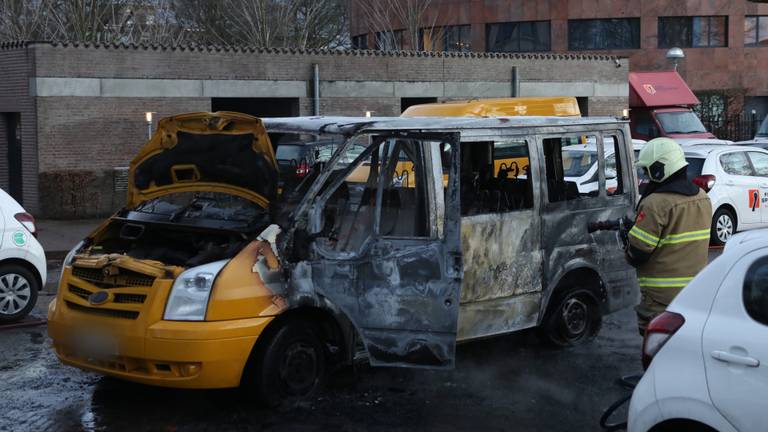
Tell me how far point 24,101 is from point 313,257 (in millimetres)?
17478

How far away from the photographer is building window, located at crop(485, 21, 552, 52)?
45.8m

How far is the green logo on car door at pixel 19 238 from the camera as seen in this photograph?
9.92 meters

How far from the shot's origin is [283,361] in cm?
662

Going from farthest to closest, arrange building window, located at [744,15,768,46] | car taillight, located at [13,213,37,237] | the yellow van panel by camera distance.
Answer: building window, located at [744,15,768,46] → the yellow van panel → car taillight, located at [13,213,37,237]

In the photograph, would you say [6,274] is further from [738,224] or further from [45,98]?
[45,98]

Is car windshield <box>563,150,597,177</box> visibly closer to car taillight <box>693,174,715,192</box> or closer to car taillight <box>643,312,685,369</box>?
car taillight <box>693,174,715,192</box>

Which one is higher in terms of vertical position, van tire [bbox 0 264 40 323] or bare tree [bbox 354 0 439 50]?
bare tree [bbox 354 0 439 50]

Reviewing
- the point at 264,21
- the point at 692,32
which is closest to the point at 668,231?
the point at 264,21

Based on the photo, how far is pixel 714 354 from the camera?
4.38 m

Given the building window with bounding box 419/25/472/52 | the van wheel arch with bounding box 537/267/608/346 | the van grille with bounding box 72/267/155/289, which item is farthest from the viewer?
the building window with bounding box 419/25/472/52

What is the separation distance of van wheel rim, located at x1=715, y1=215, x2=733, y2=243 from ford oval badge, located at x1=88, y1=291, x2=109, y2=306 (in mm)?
11234

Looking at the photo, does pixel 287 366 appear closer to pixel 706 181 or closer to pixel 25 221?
pixel 25 221

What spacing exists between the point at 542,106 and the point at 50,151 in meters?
11.0

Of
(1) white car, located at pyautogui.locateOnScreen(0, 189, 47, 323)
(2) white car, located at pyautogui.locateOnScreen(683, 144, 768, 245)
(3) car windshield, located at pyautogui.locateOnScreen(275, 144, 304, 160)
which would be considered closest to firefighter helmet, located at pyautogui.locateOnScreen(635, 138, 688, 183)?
(3) car windshield, located at pyautogui.locateOnScreen(275, 144, 304, 160)
